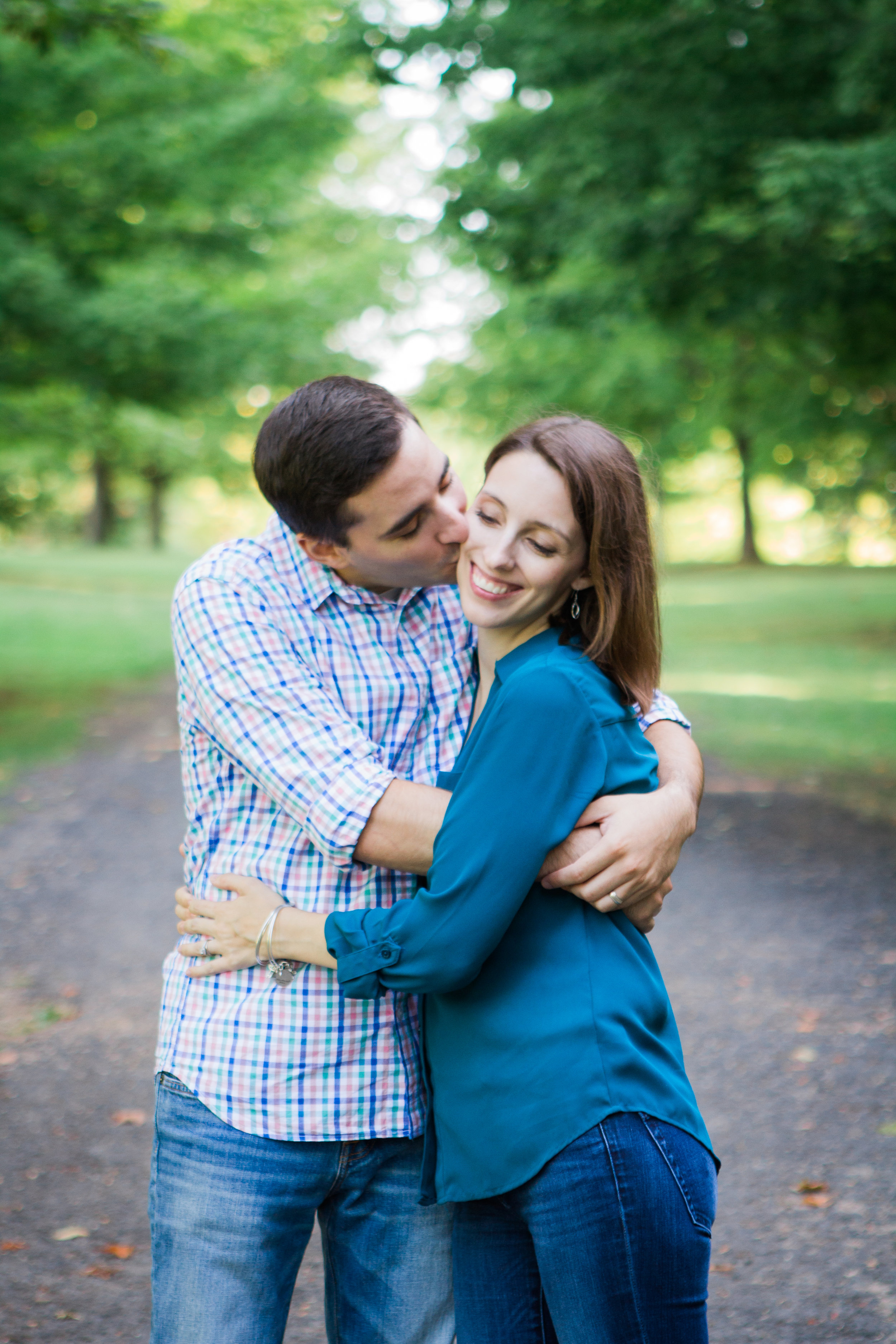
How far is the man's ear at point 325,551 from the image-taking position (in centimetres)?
211

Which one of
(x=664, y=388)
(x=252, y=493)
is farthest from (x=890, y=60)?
(x=252, y=493)

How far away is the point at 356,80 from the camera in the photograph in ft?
38.5

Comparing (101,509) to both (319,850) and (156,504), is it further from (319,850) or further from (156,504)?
(319,850)

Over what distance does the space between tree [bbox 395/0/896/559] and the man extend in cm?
577

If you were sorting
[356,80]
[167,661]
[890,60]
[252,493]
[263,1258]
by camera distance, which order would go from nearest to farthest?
[263,1258], [890,60], [356,80], [167,661], [252,493]

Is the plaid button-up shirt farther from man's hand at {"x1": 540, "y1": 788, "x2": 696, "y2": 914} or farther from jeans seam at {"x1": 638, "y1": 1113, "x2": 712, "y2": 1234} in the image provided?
jeans seam at {"x1": 638, "y1": 1113, "x2": 712, "y2": 1234}

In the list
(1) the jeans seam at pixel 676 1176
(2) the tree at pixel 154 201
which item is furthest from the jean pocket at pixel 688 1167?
(2) the tree at pixel 154 201

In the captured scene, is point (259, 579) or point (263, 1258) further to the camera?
point (259, 579)

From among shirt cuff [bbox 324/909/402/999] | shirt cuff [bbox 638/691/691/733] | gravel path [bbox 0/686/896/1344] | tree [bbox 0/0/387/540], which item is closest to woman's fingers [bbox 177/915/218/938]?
shirt cuff [bbox 324/909/402/999]

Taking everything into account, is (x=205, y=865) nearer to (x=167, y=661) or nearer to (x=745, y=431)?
(x=167, y=661)

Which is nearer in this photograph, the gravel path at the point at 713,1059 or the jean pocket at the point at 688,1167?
the jean pocket at the point at 688,1167

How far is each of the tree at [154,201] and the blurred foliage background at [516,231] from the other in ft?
0.10

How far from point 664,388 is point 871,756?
60.9 ft

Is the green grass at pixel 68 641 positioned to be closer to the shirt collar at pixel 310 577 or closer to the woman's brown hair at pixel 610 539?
the shirt collar at pixel 310 577
